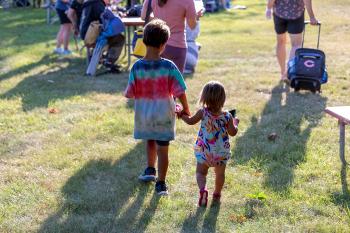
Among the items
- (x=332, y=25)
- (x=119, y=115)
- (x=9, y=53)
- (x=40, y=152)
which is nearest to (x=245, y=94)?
(x=119, y=115)

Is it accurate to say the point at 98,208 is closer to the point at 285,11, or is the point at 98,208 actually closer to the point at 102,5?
the point at 285,11

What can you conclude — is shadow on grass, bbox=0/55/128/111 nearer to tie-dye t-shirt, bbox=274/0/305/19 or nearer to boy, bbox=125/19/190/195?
tie-dye t-shirt, bbox=274/0/305/19

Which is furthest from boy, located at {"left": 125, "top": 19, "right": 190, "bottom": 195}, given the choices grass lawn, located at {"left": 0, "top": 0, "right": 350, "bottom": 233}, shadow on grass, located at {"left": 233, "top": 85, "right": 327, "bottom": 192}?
shadow on grass, located at {"left": 233, "top": 85, "right": 327, "bottom": 192}

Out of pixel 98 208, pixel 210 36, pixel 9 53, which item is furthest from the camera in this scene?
pixel 210 36

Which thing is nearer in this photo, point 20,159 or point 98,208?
point 98,208

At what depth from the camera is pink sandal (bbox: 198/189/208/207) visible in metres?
4.26

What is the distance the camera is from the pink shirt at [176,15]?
5.49 metres

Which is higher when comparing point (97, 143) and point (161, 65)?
point (161, 65)

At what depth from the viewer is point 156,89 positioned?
4.34 metres

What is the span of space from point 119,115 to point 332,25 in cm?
969

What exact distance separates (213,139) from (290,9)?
4.09 metres

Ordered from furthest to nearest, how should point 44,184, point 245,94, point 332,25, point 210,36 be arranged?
point 332,25 < point 210,36 < point 245,94 < point 44,184

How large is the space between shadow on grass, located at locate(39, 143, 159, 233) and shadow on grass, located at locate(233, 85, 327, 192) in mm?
1005

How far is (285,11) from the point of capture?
7.73 metres
